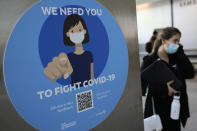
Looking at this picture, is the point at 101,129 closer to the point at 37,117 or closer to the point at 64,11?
the point at 37,117

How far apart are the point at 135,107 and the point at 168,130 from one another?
1227 mm

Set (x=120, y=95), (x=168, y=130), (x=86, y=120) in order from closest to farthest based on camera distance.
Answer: (x=86, y=120) → (x=120, y=95) → (x=168, y=130)

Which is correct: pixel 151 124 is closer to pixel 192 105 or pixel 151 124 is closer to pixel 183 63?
pixel 183 63

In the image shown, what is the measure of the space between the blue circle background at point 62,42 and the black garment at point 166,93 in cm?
123

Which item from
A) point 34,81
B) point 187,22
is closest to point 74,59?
point 34,81

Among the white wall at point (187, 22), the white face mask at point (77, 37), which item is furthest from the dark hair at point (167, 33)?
the white wall at point (187, 22)

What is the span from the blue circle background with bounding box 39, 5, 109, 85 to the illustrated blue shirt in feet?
0.05

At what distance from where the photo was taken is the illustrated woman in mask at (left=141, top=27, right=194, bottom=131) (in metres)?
1.87

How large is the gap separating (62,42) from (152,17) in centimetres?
744

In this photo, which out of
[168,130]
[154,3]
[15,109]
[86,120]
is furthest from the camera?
[154,3]

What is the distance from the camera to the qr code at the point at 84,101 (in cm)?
69

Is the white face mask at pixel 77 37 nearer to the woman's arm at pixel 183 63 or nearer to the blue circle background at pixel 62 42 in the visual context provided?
the blue circle background at pixel 62 42

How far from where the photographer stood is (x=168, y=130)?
1946 millimetres

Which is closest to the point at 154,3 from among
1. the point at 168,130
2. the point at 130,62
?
the point at 168,130
